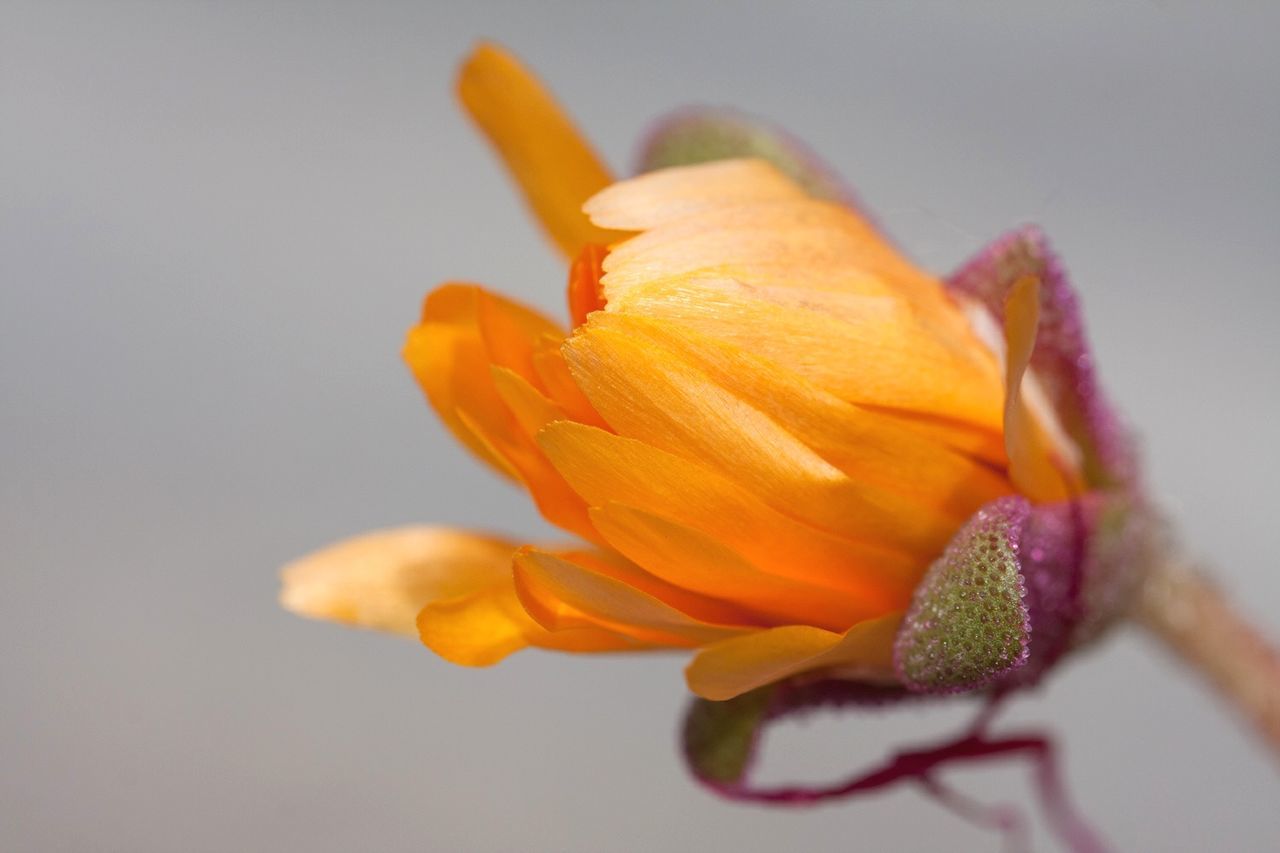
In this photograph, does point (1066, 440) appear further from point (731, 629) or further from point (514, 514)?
point (514, 514)

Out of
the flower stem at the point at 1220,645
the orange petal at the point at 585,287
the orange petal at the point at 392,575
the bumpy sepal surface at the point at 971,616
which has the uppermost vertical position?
the orange petal at the point at 585,287

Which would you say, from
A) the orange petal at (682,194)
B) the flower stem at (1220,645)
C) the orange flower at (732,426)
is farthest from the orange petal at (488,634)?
the flower stem at (1220,645)

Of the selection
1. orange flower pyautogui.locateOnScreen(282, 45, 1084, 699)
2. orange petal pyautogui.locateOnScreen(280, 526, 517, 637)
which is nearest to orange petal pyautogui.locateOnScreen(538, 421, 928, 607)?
orange flower pyautogui.locateOnScreen(282, 45, 1084, 699)

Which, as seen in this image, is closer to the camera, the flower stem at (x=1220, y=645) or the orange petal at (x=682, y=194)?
the orange petal at (x=682, y=194)

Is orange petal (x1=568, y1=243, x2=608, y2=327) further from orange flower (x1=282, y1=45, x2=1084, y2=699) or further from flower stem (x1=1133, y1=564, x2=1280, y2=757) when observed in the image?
flower stem (x1=1133, y1=564, x2=1280, y2=757)

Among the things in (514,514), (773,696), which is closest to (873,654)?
(773,696)

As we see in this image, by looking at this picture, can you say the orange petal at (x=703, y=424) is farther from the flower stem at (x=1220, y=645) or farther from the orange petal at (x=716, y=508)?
the flower stem at (x=1220, y=645)

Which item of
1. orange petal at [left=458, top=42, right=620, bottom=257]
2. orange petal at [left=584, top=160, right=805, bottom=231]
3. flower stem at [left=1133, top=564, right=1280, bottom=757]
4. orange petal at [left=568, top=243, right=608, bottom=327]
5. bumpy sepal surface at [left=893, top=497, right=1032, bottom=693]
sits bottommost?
flower stem at [left=1133, top=564, right=1280, bottom=757]

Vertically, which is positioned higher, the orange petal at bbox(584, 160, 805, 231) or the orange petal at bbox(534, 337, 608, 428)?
the orange petal at bbox(584, 160, 805, 231)
